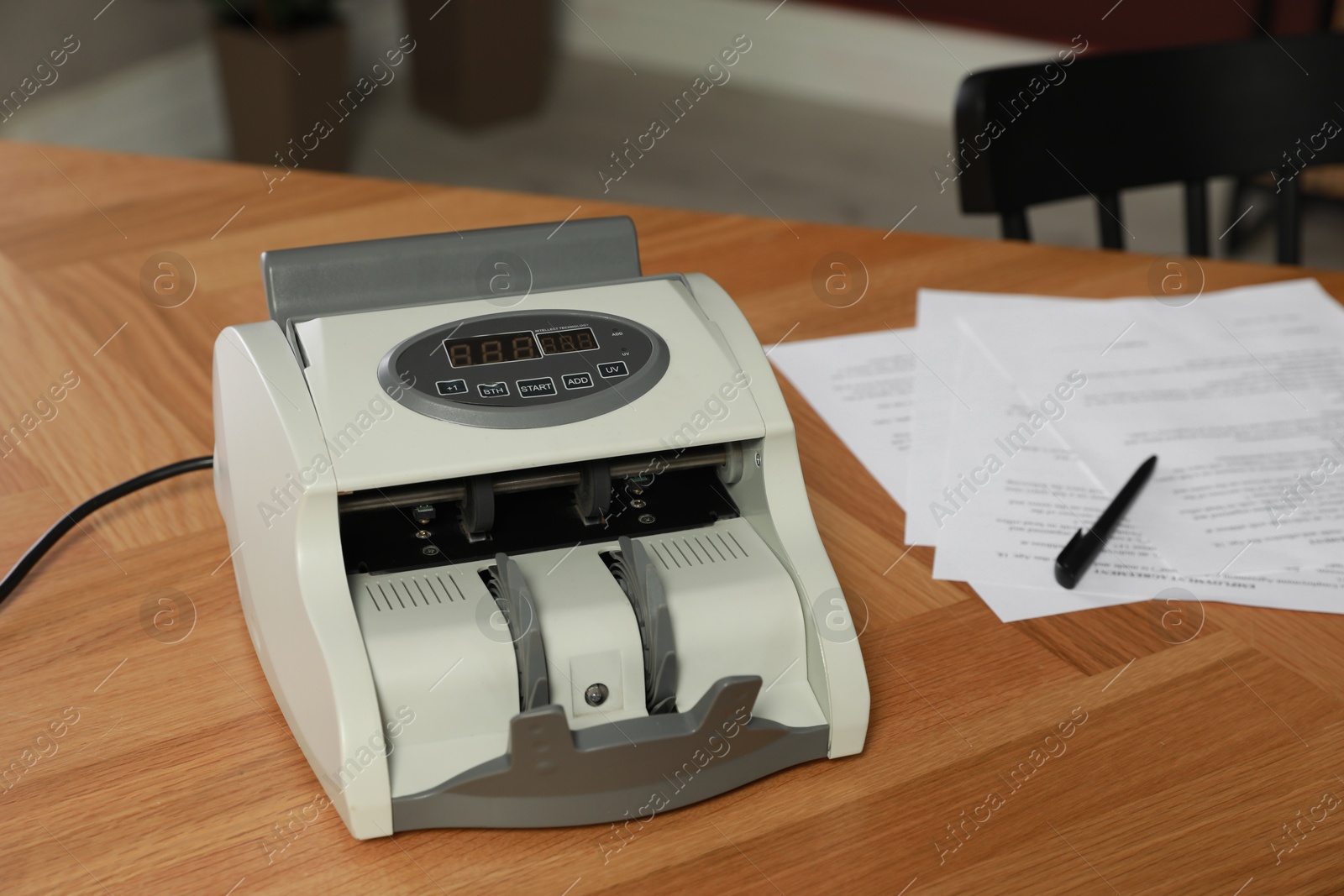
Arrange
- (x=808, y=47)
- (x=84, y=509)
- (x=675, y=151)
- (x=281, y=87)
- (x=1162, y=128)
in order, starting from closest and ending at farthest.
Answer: (x=84, y=509) → (x=1162, y=128) → (x=281, y=87) → (x=675, y=151) → (x=808, y=47)

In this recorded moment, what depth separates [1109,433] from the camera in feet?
3.31

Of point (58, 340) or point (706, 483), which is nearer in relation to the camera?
point (706, 483)

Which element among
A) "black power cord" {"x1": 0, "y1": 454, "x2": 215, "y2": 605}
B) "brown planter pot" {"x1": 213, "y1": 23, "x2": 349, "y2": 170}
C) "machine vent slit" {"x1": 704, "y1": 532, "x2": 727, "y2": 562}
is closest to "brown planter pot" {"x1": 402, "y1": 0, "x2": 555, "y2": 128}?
"brown planter pot" {"x1": 213, "y1": 23, "x2": 349, "y2": 170}

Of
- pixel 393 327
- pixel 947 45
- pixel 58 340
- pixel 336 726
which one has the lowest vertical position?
pixel 947 45

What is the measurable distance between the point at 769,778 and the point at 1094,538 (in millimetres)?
332

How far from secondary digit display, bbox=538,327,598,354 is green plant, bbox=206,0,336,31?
2861 mm

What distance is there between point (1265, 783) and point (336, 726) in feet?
1.67

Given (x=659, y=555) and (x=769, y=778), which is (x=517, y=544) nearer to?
(x=659, y=555)

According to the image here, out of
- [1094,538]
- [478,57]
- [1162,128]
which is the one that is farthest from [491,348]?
[478,57]

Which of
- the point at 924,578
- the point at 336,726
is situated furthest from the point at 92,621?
the point at 924,578

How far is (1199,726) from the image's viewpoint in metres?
0.73

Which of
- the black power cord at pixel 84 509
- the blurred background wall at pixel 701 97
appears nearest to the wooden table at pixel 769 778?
the black power cord at pixel 84 509

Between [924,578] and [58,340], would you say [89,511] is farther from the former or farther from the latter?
[924,578]

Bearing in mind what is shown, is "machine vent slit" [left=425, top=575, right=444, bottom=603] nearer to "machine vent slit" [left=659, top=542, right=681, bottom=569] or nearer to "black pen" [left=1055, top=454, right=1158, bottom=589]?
"machine vent slit" [left=659, top=542, right=681, bottom=569]
